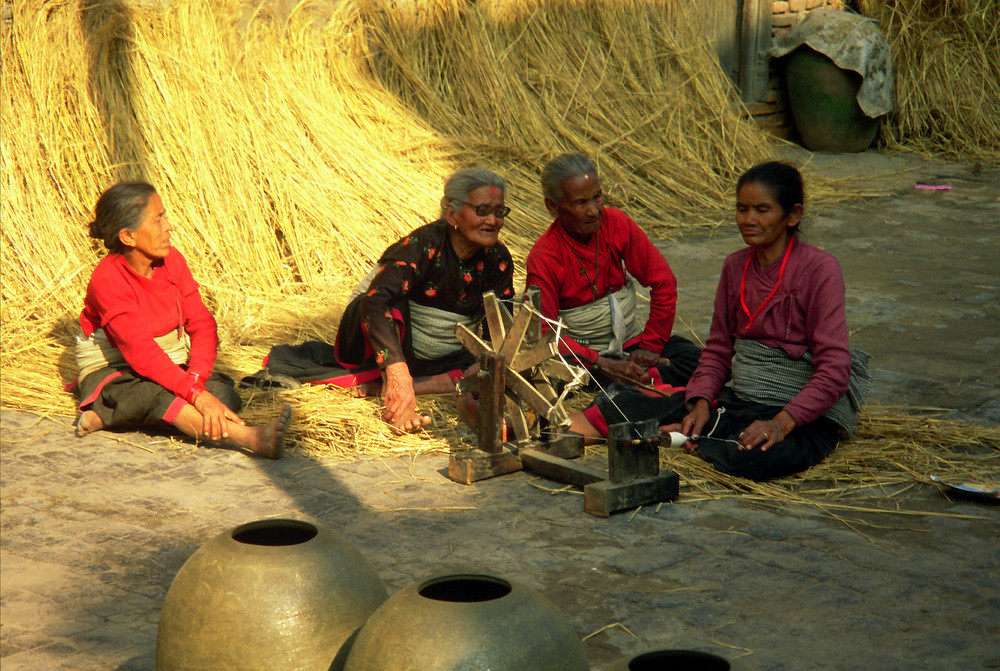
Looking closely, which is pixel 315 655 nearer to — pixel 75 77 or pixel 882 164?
pixel 75 77

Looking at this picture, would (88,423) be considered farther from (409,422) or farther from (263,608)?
(263,608)

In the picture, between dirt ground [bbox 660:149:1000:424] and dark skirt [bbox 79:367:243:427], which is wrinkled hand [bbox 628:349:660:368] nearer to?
dirt ground [bbox 660:149:1000:424]

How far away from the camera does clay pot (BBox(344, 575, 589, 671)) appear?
1.59 meters

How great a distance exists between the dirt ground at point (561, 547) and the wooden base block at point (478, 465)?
1.4 inches

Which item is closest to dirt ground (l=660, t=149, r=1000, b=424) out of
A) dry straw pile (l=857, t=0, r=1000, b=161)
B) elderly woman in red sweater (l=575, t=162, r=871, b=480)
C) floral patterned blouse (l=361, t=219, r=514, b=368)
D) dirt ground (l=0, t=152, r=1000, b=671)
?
dirt ground (l=0, t=152, r=1000, b=671)

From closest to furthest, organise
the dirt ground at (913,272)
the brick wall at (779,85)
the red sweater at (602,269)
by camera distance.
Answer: the red sweater at (602,269)
the dirt ground at (913,272)
the brick wall at (779,85)

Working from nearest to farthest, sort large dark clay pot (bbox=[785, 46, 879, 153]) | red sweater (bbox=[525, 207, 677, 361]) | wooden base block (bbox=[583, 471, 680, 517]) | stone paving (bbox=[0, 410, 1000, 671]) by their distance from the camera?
stone paving (bbox=[0, 410, 1000, 671]), wooden base block (bbox=[583, 471, 680, 517]), red sweater (bbox=[525, 207, 677, 361]), large dark clay pot (bbox=[785, 46, 879, 153])

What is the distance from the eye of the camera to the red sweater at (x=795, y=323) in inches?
137

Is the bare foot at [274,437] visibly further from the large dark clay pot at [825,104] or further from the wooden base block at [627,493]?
the large dark clay pot at [825,104]

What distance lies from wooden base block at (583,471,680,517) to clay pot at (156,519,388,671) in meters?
1.37

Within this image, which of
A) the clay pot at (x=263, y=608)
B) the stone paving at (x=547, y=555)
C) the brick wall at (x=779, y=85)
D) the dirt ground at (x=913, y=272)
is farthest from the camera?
the brick wall at (x=779, y=85)

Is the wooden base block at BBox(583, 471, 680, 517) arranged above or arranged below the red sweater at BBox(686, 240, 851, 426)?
below

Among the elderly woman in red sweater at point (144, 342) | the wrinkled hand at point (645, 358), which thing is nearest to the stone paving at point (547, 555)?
the elderly woman in red sweater at point (144, 342)

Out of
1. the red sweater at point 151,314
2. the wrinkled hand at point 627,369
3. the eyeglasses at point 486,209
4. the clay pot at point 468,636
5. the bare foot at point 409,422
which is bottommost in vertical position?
the bare foot at point 409,422
